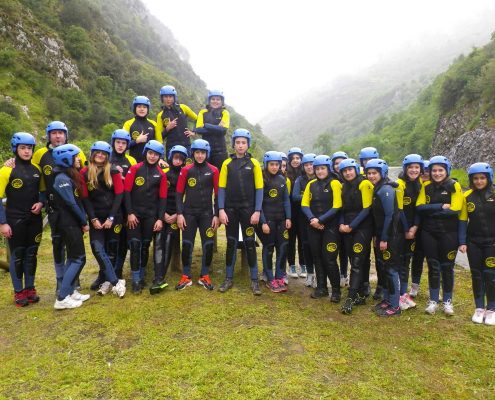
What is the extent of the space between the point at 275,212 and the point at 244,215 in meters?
0.72

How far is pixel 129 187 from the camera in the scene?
721 cm

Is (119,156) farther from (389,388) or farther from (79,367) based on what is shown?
(389,388)

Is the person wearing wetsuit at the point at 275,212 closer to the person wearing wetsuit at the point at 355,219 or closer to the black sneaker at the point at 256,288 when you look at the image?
the black sneaker at the point at 256,288

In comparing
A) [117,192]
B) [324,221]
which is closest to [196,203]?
[117,192]

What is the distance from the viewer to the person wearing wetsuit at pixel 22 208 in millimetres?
6461

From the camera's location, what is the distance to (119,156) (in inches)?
299

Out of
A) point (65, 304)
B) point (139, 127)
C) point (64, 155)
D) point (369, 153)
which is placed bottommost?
point (65, 304)

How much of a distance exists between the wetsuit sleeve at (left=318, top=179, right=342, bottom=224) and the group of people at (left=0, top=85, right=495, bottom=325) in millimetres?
20

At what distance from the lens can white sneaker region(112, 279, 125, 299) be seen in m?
7.12

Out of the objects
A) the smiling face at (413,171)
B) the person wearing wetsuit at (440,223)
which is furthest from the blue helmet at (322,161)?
the person wearing wetsuit at (440,223)

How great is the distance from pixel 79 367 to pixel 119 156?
4.18 metres

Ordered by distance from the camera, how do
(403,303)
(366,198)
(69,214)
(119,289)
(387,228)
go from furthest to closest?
(403,303) < (119,289) < (366,198) < (387,228) < (69,214)

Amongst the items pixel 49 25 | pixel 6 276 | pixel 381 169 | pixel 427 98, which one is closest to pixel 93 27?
pixel 49 25

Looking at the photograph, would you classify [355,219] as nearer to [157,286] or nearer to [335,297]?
[335,297]
